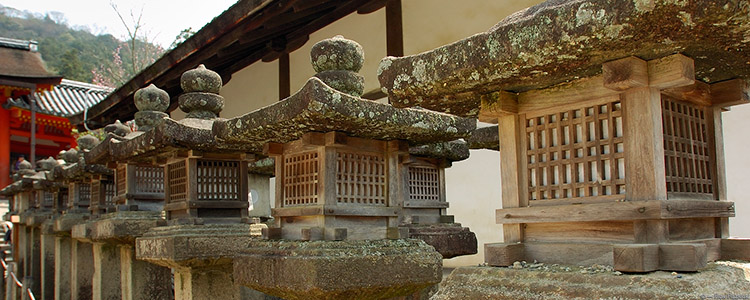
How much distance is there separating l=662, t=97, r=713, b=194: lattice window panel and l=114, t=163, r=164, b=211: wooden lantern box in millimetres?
5483

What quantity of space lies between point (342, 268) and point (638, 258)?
5.78ft

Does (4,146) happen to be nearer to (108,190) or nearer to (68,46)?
(108,190)

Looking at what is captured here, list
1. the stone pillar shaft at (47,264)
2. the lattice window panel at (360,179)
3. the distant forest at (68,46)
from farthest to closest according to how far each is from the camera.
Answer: the distant forest at (68,46) < the stone pillar shaft at (47,264) < the lattice window panel at (360,179)

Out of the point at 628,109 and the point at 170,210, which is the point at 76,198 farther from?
the point at 628,109

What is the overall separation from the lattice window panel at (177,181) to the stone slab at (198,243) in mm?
335

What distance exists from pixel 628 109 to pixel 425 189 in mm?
2979

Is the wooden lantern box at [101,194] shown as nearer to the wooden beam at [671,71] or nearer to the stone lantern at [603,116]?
the stone lantern at [603,116]

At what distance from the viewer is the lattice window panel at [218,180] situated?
18.1ft

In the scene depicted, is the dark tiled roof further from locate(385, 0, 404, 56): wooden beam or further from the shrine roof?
locate(385, 0, 404, 56): wooden beam

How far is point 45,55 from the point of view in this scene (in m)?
46.2

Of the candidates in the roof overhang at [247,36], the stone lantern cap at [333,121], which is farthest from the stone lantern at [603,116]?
the roof overhang at [247,36]

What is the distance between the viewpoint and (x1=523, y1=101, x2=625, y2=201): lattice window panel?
9.70 feet

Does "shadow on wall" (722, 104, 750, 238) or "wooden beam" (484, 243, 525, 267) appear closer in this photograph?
"wooden beam" (484, 243, 525, 267)

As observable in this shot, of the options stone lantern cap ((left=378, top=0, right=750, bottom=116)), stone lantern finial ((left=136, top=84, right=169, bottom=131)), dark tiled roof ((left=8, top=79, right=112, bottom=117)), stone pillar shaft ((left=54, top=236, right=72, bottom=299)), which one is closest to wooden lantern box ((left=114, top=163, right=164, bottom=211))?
stone lantern finial ((left=136, top=84, right=169, bottom=131))
